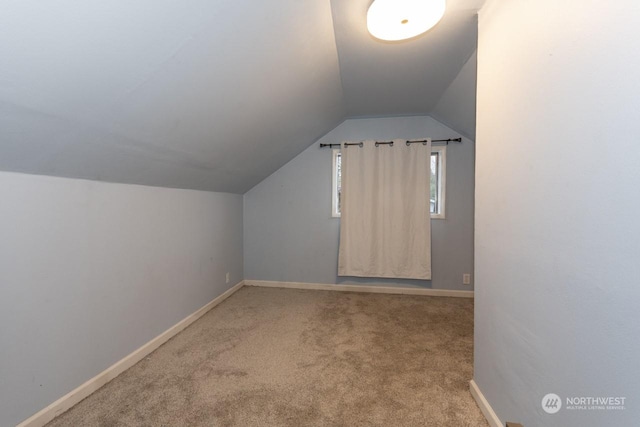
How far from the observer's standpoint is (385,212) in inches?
130

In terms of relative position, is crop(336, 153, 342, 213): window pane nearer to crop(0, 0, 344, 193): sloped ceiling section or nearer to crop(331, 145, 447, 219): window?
crop(331, 145, 447, 219): window

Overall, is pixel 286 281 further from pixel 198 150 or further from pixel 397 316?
pixel 198 150

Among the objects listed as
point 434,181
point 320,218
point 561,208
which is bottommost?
point 320,218

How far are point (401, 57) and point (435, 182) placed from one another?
1.84 meters

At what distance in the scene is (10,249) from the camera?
1208 millimetres

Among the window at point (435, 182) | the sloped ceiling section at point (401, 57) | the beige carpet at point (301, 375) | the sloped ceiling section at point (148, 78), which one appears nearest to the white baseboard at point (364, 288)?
the beige carpet at point (301, 375)

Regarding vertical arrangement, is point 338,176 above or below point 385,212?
above

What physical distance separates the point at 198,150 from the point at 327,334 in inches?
73.2

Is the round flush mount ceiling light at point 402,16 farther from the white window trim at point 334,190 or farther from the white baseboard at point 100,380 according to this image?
the white baseboard at point 100,380

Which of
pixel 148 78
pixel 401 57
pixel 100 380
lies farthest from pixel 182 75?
pixel 100 380

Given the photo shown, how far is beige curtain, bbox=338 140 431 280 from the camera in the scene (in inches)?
126

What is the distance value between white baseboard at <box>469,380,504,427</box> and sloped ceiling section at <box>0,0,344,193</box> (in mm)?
2251

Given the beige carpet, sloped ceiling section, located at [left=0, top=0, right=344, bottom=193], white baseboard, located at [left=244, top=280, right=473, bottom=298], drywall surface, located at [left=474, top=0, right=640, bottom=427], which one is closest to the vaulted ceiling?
sloped ceiling section, located at [left=0, top=0, right=344, bottom=193]

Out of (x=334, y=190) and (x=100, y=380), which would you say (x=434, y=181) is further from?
(x=100, y=380)
